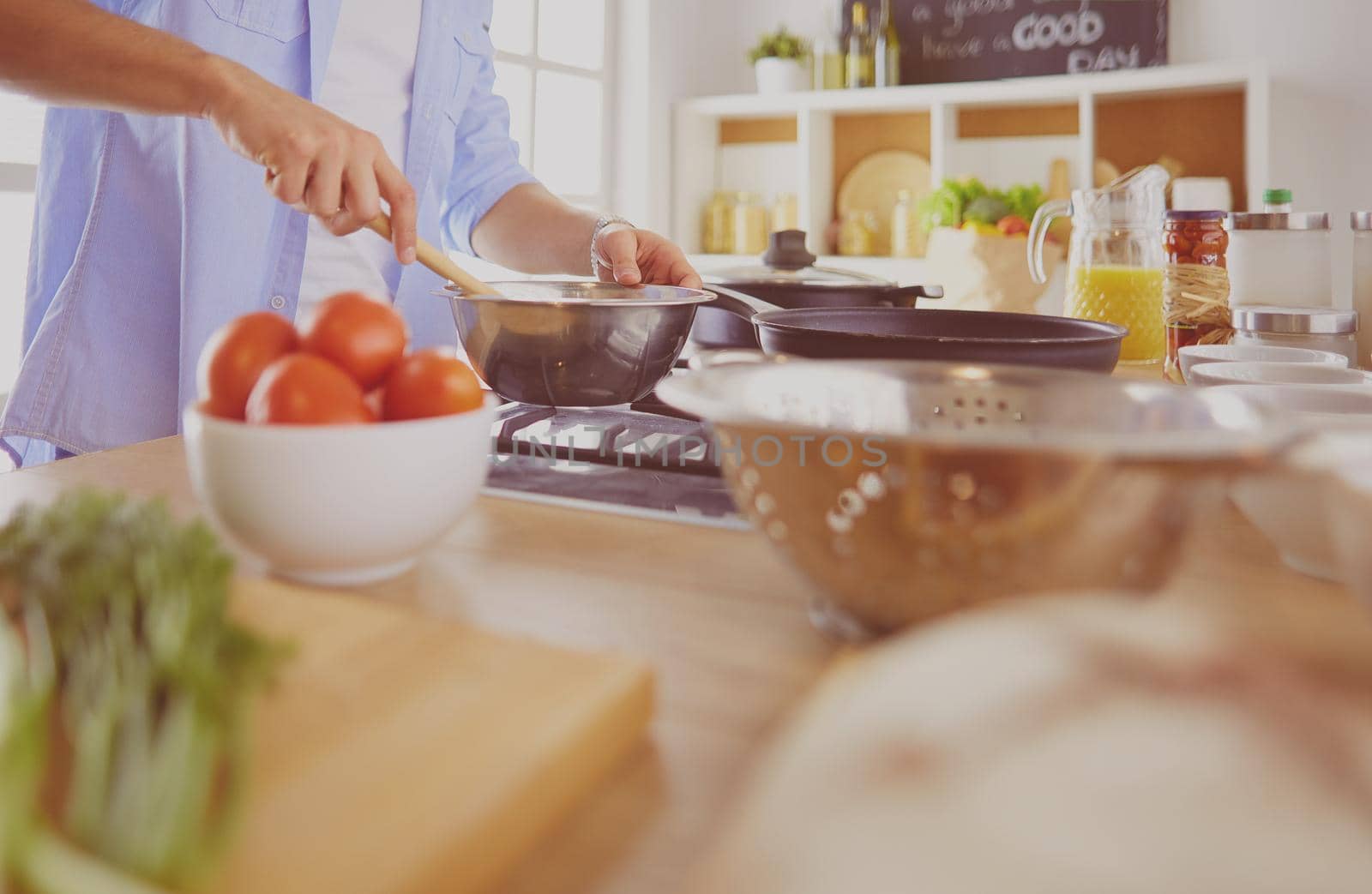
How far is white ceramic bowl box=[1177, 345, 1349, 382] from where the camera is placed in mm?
915

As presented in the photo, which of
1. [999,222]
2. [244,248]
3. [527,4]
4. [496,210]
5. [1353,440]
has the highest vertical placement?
[527,4]

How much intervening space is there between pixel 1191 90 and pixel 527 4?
1.85 meters

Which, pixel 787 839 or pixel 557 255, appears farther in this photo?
pixel 557 255

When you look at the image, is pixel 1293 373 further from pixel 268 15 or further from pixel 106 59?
pixel 268 15

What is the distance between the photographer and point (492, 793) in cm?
32

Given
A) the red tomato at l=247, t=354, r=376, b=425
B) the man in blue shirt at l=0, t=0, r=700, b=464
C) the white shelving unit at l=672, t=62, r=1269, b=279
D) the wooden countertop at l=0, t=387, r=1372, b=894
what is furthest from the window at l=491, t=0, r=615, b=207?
the red tomato at l=247, t=354, r=376, b=425

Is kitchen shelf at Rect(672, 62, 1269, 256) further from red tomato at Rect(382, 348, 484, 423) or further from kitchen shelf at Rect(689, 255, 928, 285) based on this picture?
red tomato at Rect(382, 348, 484, 423)


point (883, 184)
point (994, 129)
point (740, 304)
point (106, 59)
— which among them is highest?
point (994, 129)

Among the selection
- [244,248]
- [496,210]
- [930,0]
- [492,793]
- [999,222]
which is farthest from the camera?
[930,0]

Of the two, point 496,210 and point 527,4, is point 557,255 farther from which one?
point 527,4

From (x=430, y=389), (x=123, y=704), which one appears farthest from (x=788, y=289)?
(x=123, y=704)

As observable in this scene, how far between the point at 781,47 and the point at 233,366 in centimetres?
315

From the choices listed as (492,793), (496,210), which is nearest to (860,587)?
(492,793)

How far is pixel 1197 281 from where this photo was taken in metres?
1.23
